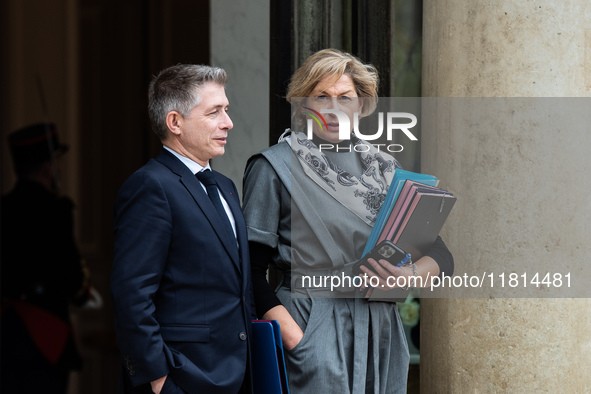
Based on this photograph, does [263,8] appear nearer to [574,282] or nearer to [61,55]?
[574,282]

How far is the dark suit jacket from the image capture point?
2.34 m

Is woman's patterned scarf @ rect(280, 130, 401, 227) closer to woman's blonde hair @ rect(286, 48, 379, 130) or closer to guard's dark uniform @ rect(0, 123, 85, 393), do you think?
woman's blonde hair @ rect(286, 48, 379, 130)

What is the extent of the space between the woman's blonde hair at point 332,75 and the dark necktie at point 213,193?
47cm

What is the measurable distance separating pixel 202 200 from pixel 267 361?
0.57 meters

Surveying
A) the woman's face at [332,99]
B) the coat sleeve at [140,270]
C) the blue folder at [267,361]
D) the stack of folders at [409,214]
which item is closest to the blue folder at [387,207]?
the stack of folders at [409,214]

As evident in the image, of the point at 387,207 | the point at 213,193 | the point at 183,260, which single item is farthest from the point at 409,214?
the point at 183,260

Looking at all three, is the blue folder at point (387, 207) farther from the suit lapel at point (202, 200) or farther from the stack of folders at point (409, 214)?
the suit lapel at point (202, 200)

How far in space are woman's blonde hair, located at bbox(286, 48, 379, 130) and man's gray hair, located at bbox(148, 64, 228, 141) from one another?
372 millimetres

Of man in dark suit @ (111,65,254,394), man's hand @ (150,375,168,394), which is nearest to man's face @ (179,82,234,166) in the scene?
man in dark suit @ (111,65,254,394)

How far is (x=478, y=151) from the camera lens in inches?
134

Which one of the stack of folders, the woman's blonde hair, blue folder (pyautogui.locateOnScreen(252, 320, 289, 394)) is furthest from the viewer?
the woman's blonde hair

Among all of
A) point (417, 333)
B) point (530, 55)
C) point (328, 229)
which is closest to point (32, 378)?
point (417, 333)

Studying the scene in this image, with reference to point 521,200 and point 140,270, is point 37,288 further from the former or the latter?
point 521,200

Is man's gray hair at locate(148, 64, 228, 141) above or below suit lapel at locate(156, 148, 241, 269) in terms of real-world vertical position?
above
